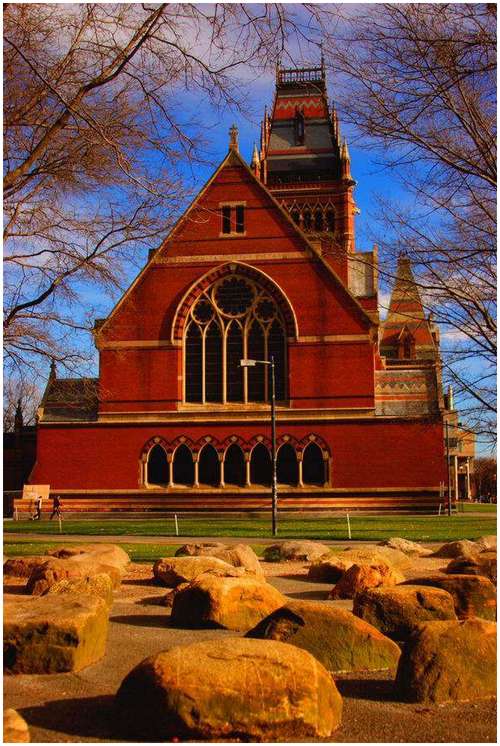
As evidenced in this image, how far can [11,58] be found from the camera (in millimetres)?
10180

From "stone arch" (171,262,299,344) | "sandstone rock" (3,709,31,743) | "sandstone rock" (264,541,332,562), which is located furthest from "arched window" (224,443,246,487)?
"sandstone rock" (3,709,31,743)

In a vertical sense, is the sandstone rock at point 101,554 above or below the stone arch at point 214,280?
below

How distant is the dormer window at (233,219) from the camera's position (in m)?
42.2

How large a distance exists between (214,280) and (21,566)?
28.0m

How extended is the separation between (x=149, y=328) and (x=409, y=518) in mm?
15034

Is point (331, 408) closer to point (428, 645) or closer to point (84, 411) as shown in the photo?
point (84, 411)

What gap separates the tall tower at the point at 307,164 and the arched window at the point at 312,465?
19942 mm

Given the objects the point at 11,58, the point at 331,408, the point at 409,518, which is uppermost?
the point at 11,58

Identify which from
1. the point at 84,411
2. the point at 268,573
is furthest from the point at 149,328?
the point at 268,573

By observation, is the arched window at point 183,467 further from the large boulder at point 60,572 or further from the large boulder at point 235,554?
the large boulder at point 60,572

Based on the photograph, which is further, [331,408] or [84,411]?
[84,411]

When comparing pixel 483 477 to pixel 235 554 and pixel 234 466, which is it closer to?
pixel 234 466

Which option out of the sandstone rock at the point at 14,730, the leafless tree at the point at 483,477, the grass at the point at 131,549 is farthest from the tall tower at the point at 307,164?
the leafless tree at the point at 483,477

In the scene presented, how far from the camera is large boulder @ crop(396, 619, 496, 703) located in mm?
7641
